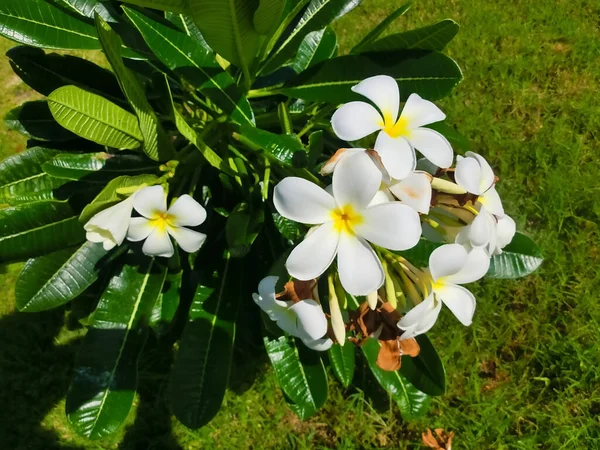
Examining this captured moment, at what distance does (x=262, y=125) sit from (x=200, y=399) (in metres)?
0.84

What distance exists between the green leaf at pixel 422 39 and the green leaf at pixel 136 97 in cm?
60

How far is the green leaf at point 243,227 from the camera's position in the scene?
1.38 m

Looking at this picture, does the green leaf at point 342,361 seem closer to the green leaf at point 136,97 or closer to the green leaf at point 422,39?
the green leaf at point 136,97

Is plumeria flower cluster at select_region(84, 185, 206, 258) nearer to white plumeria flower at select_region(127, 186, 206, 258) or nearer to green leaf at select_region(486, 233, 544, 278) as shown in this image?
white plumeria flower at select_region(127, 186, 206, 258)

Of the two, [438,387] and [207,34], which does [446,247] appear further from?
[438,387]

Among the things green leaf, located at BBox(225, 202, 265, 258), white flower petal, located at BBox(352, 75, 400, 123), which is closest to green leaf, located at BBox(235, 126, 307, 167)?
green leaf, located at BBox(225, 202, 265, 258)

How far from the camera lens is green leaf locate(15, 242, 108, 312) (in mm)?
1558

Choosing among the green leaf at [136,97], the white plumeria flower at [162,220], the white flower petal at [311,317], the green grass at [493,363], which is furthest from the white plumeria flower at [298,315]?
the green grass at [493,363]

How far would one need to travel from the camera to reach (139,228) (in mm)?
1233

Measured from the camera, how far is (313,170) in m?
1.47

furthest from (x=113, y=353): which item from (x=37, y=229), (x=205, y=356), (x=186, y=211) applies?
(x=186, y=211)

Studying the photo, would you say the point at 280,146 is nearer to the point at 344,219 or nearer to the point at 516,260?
the point at 344,219

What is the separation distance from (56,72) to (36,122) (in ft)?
0.59

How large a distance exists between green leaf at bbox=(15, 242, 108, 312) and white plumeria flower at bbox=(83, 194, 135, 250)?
1.66ft
